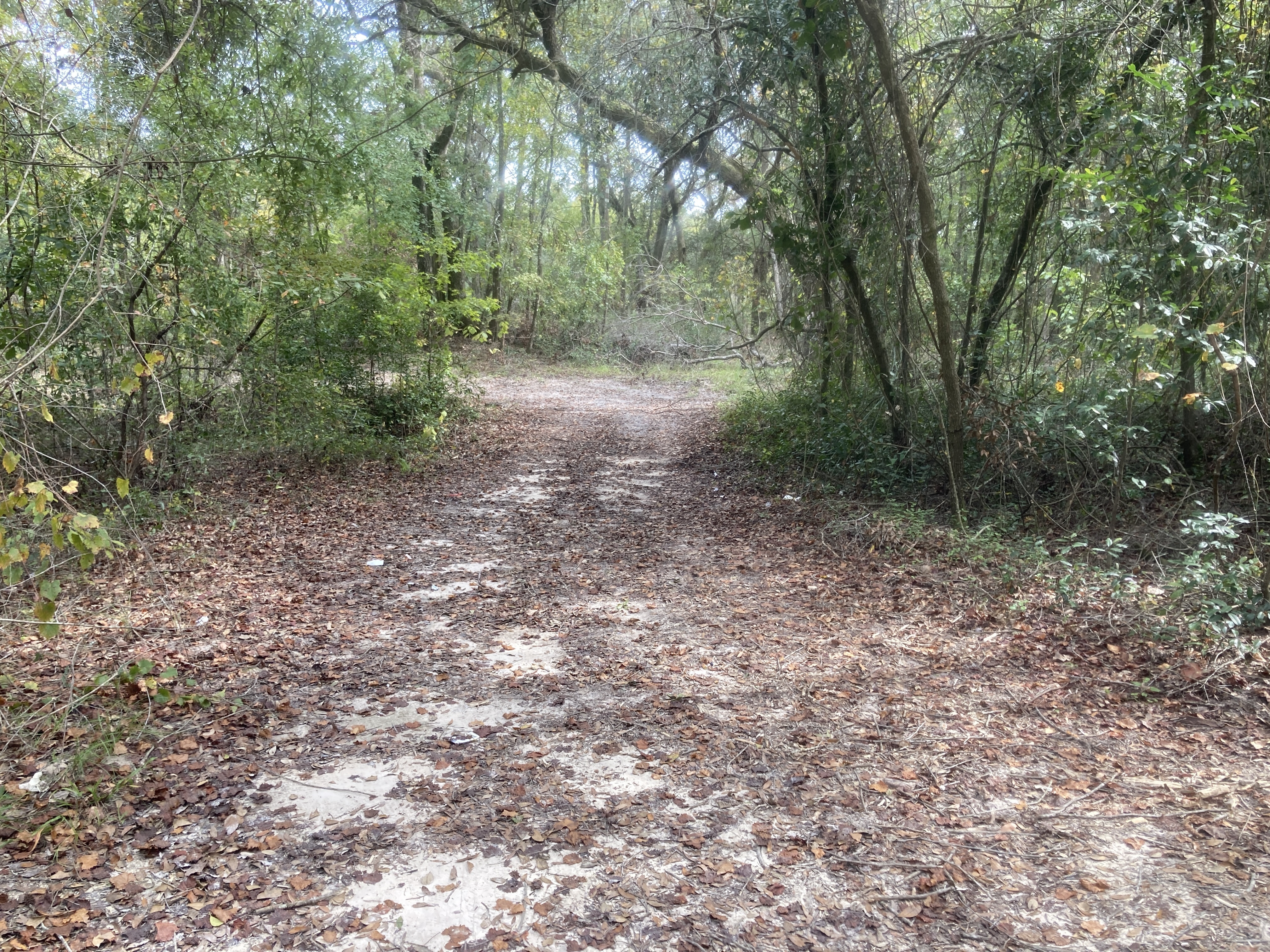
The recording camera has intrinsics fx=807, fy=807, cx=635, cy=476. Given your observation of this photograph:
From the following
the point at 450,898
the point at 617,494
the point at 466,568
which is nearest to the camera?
the point at 450,898

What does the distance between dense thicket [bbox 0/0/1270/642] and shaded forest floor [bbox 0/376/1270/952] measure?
1074mm

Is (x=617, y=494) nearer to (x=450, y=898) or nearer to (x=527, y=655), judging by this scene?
(x=527, y=655)

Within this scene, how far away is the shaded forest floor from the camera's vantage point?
Result: 8.91 feet

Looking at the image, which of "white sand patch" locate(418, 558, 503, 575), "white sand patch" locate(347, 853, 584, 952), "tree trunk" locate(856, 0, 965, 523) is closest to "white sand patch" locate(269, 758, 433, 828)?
"white sand patch" locate(347, 853, 584, 952)

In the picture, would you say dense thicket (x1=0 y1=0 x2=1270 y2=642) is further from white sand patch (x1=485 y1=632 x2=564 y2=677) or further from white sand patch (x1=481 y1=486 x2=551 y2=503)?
white sand patch (x1=485 y1=632 x2=564 y2=677)

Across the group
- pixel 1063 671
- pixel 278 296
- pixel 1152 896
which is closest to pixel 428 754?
pixel 1152 896

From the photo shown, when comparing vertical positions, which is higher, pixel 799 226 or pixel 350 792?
pixel 799 226

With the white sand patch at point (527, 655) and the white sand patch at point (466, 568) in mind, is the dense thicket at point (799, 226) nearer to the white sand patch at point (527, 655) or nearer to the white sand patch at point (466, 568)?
the white sand patch at point (527, 655)

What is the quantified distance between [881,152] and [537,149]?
802 inches

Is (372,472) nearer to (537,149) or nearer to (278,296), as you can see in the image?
(278,296)

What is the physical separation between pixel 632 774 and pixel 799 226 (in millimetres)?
6498

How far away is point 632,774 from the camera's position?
3.62 metres

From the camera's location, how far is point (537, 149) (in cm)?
2539

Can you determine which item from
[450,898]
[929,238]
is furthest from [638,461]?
[450,898]
